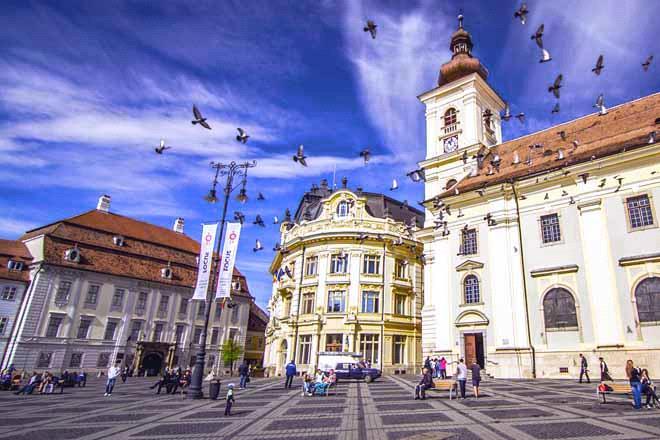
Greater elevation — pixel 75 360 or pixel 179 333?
pixel 179 333

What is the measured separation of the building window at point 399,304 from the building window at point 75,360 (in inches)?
1205

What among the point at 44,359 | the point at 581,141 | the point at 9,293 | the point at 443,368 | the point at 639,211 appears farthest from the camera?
the point at 9,293

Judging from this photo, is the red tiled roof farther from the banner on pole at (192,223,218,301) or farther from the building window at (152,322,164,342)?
the building window at (152,322,164,342)

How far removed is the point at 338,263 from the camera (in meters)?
41.2

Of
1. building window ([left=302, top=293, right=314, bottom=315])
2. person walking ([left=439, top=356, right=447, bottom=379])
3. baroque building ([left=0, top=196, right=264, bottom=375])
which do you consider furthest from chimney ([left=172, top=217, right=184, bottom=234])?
person walking ([left=439, top=356, right=447, bottom=379])

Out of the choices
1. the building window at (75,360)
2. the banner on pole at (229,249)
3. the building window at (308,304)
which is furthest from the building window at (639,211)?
the building window at (75,360)

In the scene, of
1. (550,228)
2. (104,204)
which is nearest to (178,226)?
(104,204)

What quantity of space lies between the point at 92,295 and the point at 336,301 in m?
24.2

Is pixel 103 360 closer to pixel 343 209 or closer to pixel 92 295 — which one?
pixel 92 295

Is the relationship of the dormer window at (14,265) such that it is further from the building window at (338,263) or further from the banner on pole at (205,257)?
the building window at (338,263)

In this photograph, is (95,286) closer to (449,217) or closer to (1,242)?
(1,242)

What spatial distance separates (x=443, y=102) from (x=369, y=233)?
14594mm

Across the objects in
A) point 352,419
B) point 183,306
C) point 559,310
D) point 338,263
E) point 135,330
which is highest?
point 338,263

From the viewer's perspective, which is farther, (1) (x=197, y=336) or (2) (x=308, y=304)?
(1) (x=197, y=336)
